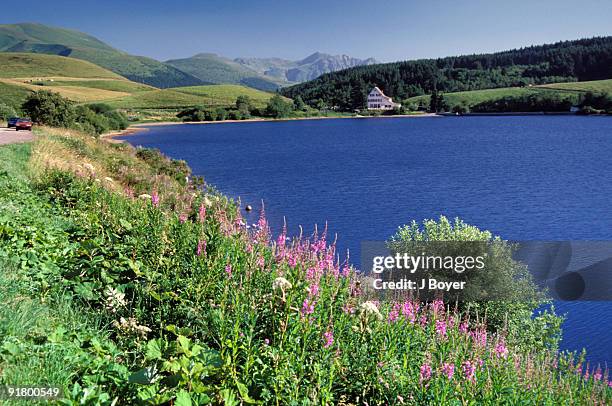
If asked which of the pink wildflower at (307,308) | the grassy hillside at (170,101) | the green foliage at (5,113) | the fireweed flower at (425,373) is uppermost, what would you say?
the grassy hillside at (170,101)

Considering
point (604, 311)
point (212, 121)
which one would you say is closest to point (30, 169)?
point (604, 311)

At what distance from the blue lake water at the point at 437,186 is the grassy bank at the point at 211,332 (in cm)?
1257

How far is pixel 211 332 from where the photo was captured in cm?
582

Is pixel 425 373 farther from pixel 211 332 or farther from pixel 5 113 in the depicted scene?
pixel 5 113

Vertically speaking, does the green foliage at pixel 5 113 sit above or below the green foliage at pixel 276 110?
below

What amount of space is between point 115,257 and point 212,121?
152129mm

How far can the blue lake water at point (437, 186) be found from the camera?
27.6 metres

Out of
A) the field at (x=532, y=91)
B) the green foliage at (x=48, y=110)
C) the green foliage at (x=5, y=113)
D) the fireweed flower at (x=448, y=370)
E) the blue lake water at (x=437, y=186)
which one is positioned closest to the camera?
the fireweed flower at (x=448, y=370)

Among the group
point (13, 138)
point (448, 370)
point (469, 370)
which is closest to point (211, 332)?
point (448, 370)

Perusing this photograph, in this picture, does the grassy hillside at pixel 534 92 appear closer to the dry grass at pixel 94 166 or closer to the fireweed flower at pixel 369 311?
the dry grass at pixel 94 166

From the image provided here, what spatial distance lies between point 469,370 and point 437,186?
37.1m

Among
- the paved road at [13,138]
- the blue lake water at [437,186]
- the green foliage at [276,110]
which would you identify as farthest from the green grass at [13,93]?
the green foliage at [276,110]

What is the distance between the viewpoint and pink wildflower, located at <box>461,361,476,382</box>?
526cm

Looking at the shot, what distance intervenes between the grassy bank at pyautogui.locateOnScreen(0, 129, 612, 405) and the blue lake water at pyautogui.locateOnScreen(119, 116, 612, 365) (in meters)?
12.6
